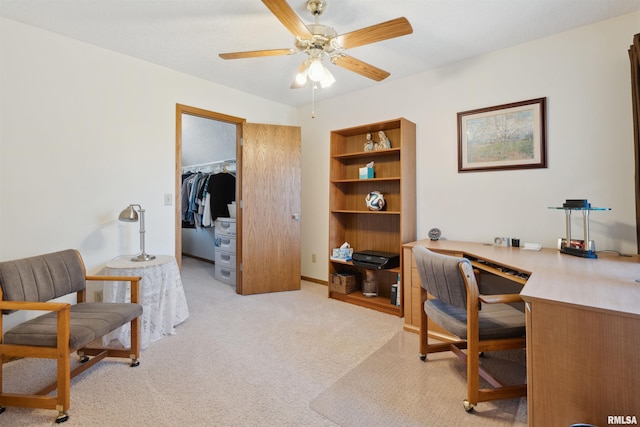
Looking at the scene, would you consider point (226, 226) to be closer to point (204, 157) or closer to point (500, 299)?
point (204, 157)

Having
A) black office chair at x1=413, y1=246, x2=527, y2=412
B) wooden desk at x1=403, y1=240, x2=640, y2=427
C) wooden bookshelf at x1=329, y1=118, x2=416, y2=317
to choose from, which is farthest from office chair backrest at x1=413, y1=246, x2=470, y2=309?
wooden bookshelf at x1=329, y1=118, x2=416, y2=317

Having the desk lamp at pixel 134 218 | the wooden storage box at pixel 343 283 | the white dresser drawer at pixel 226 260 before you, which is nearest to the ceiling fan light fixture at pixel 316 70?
the desk lamp at pixel 134 218

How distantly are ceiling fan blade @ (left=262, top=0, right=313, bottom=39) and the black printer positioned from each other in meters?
2.12

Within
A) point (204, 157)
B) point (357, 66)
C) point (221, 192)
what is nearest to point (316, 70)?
point (357, 66)

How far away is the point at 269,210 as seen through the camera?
146 inches

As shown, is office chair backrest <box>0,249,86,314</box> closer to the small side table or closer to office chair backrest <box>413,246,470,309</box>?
the small side table

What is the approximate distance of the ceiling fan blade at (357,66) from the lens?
205 centimetres

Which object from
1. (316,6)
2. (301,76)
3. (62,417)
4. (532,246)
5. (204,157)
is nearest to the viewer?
(62,417)

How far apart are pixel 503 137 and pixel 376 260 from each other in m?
1.65

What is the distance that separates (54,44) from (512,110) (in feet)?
12.8

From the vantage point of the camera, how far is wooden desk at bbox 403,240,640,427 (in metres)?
0.97

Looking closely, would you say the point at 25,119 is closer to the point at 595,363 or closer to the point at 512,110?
the point at 595,363

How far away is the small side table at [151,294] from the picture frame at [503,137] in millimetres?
2914

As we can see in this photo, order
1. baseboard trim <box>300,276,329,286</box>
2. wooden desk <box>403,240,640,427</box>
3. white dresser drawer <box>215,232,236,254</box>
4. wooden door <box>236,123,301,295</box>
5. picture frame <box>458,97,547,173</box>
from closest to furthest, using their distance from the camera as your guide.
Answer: wooden desk <box>403,240,640,427</box>
picture frame <box>458,97,547,173</box>
wooden door <box>236,123,301,295</box>
baseboard trim <box>300,276,329,286</box>
white dresser drawer <box>215,232,236,254</box>
